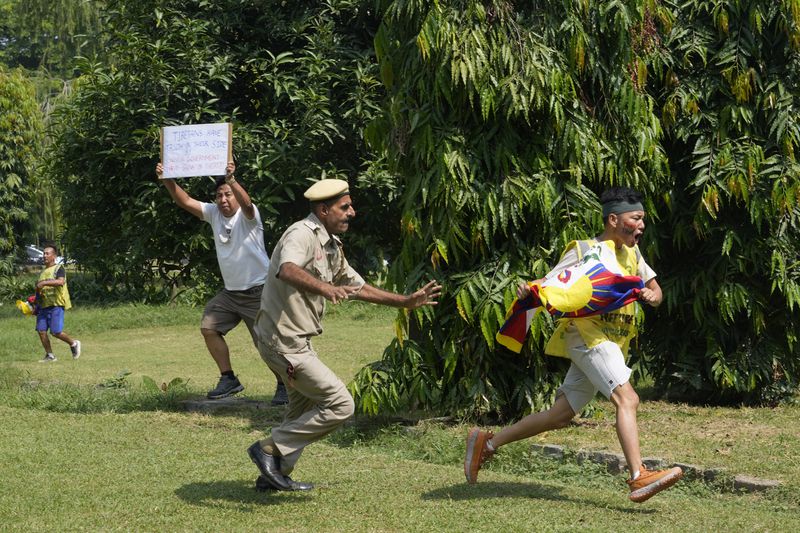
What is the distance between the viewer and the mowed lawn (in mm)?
5992

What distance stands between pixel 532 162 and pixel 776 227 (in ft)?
7.35

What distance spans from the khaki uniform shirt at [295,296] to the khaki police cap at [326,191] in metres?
0.13

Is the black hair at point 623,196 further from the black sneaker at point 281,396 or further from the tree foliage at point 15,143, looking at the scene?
the tree foliage at point 15,143

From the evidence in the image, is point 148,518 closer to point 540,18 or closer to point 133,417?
point 133,417

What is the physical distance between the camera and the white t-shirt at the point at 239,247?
927cm

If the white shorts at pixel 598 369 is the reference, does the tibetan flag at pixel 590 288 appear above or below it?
above

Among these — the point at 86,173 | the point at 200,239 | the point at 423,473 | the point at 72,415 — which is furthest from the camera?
→ the point at 86,173

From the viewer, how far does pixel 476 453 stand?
21.9ft

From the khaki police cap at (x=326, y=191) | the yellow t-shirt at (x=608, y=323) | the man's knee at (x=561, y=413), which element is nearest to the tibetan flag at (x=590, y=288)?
the yellow t-shirt at (x=608, y=323)

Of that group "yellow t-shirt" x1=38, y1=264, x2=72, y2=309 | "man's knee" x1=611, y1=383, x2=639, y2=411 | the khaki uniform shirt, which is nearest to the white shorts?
"man's knee" x1=611, y1=383, x2=639, y2=411

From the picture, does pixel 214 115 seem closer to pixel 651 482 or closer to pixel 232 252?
pixel 232 252

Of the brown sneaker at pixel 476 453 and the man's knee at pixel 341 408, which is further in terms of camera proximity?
the brown sneaker at pixel 476 453

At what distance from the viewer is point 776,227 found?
911 centimetres

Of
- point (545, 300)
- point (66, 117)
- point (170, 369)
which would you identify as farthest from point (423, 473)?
point (170, 369)
